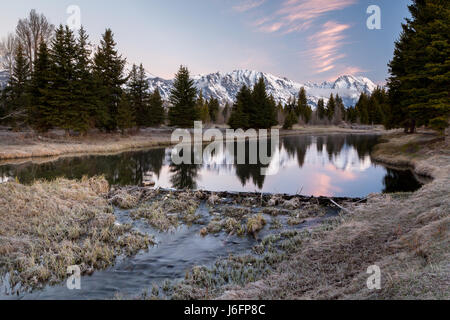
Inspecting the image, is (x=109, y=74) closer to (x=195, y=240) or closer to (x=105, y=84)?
(x=105, y=84)

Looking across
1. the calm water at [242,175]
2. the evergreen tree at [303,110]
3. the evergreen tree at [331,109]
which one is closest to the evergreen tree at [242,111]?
the calm water at [242,175]

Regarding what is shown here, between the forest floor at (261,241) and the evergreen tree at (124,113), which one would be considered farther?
the evergreen tree at (124,113)

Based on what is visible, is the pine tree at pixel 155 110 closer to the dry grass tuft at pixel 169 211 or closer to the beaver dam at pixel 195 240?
the beaver dam at pixel 195 240

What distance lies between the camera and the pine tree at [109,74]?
39947mm

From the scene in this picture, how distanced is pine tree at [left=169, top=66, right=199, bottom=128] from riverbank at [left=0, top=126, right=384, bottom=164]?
5.75 metres

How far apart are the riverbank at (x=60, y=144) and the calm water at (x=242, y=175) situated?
359 cm

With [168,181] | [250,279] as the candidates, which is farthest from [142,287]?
[168,181]

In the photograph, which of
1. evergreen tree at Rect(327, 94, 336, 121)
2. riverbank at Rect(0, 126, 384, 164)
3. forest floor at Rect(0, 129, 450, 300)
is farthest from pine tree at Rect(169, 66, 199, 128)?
evergreen tree at Rect(327, 94, 336, 121)

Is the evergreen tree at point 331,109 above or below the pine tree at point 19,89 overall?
above

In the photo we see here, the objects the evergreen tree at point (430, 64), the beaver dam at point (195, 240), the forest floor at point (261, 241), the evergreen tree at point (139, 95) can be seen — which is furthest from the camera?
the evergreen tree at point (139, 95)

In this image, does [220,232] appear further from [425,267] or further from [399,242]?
[425,267]

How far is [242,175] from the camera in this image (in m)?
21.5

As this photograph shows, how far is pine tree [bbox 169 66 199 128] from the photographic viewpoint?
49438 mm

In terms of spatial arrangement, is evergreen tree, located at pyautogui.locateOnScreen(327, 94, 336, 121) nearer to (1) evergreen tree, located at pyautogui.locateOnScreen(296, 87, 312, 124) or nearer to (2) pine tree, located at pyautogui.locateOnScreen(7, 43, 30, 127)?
(1) evergreen tree, located at pyautogui.locateOnScreen(296, 87, 312, 124)
